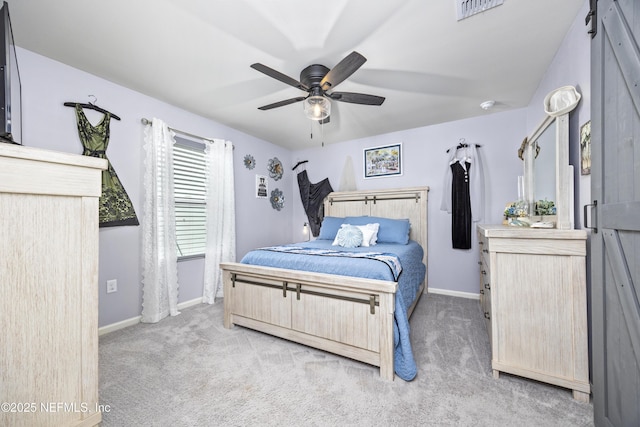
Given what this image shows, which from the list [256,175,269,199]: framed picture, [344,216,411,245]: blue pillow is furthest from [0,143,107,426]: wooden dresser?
[256,175,269,199]: framed picture

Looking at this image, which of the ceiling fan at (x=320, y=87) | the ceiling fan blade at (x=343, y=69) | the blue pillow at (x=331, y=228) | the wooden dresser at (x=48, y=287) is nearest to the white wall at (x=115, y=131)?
the blue pillow at (x=331, y=228)

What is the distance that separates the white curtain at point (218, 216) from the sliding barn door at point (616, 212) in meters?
3.35

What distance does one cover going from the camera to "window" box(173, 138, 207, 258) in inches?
120

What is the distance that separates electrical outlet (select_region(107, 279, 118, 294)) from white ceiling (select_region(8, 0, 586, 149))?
1.91 metres

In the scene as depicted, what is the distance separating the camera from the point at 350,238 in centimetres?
303

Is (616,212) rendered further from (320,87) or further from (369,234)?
(369,234)

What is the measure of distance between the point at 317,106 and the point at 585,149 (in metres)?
1.81

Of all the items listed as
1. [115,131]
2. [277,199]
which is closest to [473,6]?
[115,131]

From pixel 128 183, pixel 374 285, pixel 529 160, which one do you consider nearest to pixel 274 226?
pixel 128 183

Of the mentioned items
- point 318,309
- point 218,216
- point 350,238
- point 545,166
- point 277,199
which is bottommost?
point 318,309

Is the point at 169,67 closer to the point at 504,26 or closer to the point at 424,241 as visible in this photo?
the point at 504,26

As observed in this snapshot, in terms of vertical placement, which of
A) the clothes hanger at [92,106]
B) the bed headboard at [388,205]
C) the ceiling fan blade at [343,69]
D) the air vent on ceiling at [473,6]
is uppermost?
the air vent on ceiling at [473,6]

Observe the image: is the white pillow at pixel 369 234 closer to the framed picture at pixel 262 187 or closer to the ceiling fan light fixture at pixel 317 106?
the ceiling fan light fixture at pixel 317 106

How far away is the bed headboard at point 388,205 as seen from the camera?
143 inches
